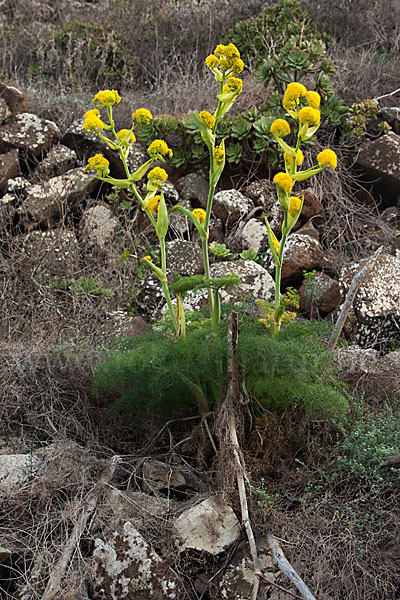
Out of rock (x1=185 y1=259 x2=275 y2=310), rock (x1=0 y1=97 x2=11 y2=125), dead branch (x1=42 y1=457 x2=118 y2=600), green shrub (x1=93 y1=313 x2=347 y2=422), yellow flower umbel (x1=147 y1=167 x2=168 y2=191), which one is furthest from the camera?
rock (x1=0 y1=97 x2=11 y2=125)

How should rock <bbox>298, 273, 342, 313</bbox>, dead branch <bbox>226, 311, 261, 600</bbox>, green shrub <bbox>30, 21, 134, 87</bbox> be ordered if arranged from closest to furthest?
dead branch <bbox>226, 311, 261, 600</bbox> → rock <bbox>298, 273, 342, 313</bbox> → green shrub <bbox>30, 21, 134, 87</bbox>

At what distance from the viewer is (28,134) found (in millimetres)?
5340

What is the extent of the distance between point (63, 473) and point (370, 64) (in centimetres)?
588

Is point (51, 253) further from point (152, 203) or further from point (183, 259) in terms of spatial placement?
point (152, 203)

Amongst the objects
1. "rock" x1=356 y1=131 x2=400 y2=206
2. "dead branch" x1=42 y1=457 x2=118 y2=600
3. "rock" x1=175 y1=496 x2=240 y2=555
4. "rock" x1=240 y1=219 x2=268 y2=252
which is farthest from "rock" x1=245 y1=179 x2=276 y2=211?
"rock" x1=175 y1=496 x2=240 y2=555

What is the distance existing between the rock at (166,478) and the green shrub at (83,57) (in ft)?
18.7

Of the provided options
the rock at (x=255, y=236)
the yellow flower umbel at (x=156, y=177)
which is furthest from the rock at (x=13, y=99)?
the yellow flower umbel at (x=156, y=177)

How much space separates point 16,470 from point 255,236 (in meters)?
2.92

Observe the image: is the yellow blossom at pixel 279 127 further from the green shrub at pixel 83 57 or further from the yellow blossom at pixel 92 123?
the green shrub at pixel 83 57

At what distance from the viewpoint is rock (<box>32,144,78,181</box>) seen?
202 inches

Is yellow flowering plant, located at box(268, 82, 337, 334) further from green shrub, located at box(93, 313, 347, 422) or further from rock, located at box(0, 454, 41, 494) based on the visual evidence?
rock, located at box(0, 454, 41, 494)

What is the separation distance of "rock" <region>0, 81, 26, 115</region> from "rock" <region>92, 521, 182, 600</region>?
4.53 m

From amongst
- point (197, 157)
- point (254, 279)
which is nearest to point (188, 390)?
point (254, 279)

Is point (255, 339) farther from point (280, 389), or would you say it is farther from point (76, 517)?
point (76, 517)
